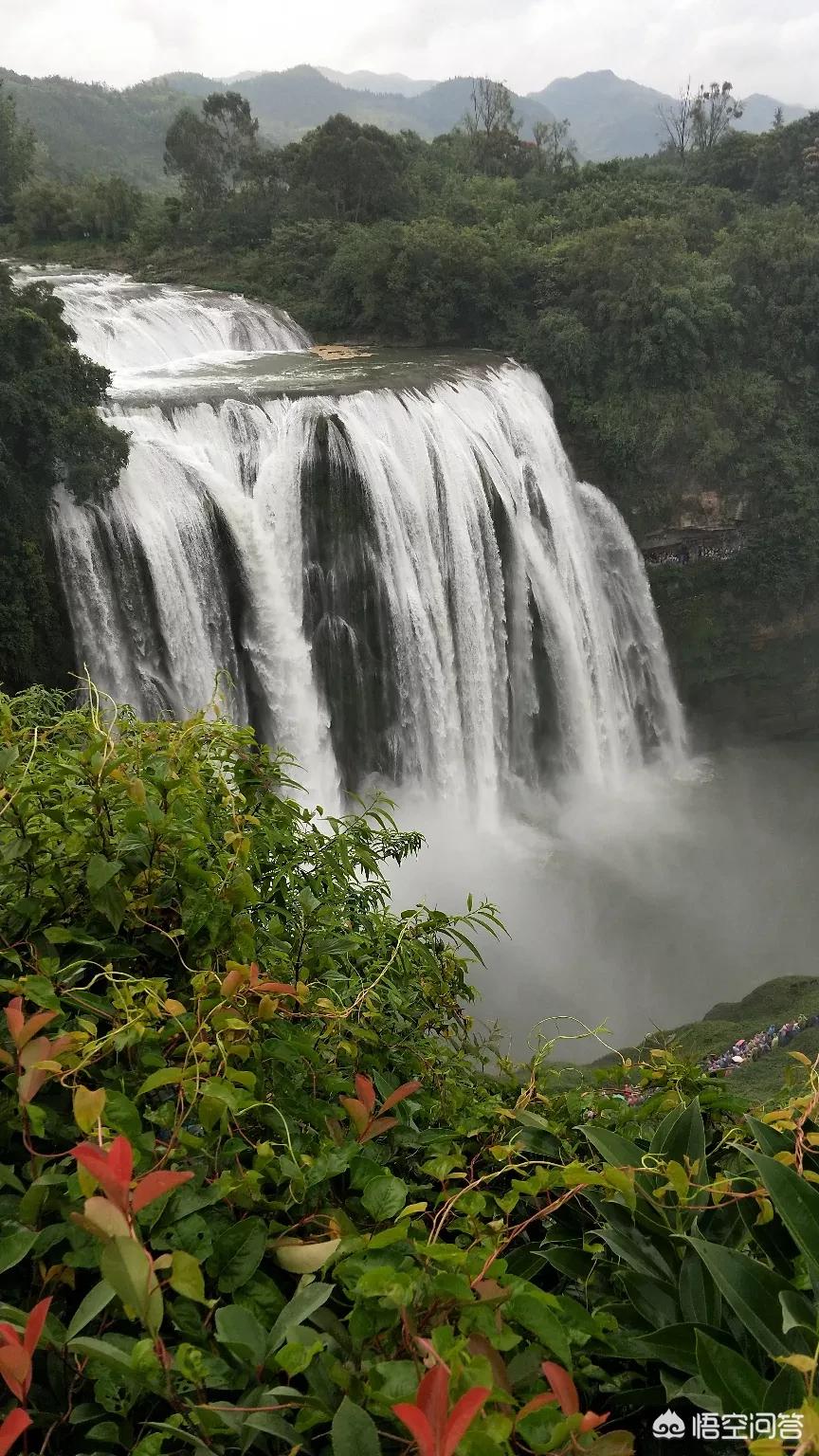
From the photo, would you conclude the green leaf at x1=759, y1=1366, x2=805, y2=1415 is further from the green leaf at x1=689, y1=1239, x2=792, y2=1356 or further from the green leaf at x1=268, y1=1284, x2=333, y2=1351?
the green leaf at x1=268, y1=1284, x2=333, y2=1351

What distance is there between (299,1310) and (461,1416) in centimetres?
49

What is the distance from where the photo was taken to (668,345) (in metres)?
19.7

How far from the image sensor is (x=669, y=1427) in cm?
156

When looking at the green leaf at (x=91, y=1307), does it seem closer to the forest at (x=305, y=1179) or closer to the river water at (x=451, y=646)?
the forest at (x=305, y=1179)

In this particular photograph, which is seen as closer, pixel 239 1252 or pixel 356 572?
pixel 239 1252

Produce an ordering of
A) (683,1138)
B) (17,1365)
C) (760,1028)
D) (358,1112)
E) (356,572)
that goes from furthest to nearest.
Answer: (356,572), (760,1028), (683,1138), (358,1112), (17,1365)

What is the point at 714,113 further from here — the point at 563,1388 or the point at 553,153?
the point at 563,1388

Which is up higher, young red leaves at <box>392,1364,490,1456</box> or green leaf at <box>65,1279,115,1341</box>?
young red leaves at <box>392,1364,490,1456</box>

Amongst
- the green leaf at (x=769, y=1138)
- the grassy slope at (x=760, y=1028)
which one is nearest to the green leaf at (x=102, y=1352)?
the green leaf at (x=769, y=1138)

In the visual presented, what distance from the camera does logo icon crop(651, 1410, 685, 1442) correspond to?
61.4 inches

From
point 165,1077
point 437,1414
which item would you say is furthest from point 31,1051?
point 437,1414

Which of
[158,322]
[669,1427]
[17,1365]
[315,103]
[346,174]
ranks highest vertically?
[315,103]

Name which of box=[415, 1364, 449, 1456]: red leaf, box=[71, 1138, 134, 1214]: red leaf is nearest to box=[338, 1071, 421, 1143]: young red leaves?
box=[71, 1138, 134, 1214]: red leaf

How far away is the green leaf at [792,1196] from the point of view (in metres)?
1.66
